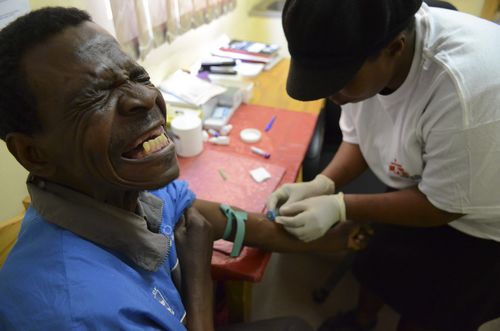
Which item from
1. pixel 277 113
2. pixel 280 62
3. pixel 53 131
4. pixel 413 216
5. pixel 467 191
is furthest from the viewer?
pixel 280 62

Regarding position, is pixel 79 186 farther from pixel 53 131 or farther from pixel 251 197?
pixel 251 197

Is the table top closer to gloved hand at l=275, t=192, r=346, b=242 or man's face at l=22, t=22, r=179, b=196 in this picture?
gloved hand at l=275, t=192, r=346, b=242

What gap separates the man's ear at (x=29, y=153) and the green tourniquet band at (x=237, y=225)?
0.55 m

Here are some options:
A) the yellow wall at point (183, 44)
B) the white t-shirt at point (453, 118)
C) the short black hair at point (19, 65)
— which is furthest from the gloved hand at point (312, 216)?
the yellow wall at point (183, 44)

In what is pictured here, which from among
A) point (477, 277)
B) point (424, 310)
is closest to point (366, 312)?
point (424, 310)

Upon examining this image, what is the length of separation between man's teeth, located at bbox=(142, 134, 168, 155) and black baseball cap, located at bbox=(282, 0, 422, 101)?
15.8 inches

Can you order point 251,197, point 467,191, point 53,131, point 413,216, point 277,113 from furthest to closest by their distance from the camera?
point 277,113 < point 251,197 < point 413,216 < point 467,191 < point 53,131

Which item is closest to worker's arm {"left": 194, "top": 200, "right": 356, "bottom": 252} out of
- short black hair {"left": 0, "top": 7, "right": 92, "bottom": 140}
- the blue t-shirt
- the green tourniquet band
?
the green tourniquet band

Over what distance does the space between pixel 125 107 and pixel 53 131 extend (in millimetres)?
130

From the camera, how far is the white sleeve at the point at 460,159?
0.89 meters

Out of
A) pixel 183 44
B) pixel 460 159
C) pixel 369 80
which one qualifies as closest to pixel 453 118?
pixel 460 159

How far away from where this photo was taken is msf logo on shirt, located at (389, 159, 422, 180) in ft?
3.87

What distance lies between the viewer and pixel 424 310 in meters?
1.36

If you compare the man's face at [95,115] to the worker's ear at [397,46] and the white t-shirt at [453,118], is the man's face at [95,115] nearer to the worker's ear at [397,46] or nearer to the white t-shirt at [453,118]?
the worker's ear at [397,46]
